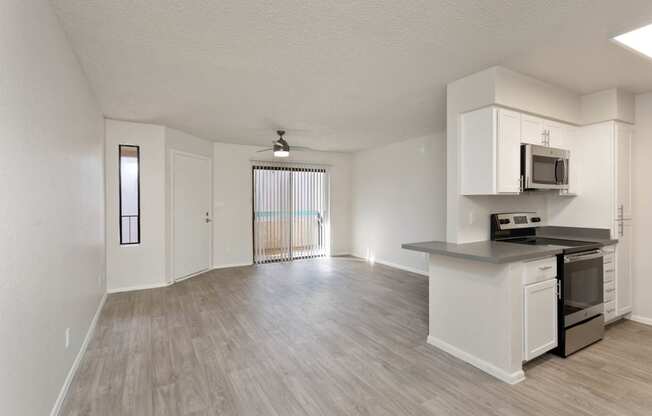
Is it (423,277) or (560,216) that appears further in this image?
(423,277)

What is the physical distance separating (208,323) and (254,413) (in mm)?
1645

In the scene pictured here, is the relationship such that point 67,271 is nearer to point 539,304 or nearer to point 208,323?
point 208,323

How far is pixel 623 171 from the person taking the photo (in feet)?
10.6

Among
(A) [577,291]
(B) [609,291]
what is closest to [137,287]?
(A) [577,291]

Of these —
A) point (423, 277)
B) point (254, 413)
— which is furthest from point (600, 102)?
point (254, 413)

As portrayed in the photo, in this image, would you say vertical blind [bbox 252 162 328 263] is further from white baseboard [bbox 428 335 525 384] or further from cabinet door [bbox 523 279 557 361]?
cabinet door [bbox 523 279 557 361]

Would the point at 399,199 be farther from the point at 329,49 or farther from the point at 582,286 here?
the point at 329,49

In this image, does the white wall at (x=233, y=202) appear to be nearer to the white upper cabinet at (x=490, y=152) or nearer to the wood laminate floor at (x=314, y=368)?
the wood laminate floor at (x=314, y=368)

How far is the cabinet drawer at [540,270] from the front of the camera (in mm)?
2385

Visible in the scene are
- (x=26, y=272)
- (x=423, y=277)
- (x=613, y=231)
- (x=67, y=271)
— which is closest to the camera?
(x=26, y=272)

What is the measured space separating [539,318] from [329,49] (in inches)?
105

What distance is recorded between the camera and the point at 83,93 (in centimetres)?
290

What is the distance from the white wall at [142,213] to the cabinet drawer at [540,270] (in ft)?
15.3

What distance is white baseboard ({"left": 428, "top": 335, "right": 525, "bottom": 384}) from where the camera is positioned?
2.24 meters
